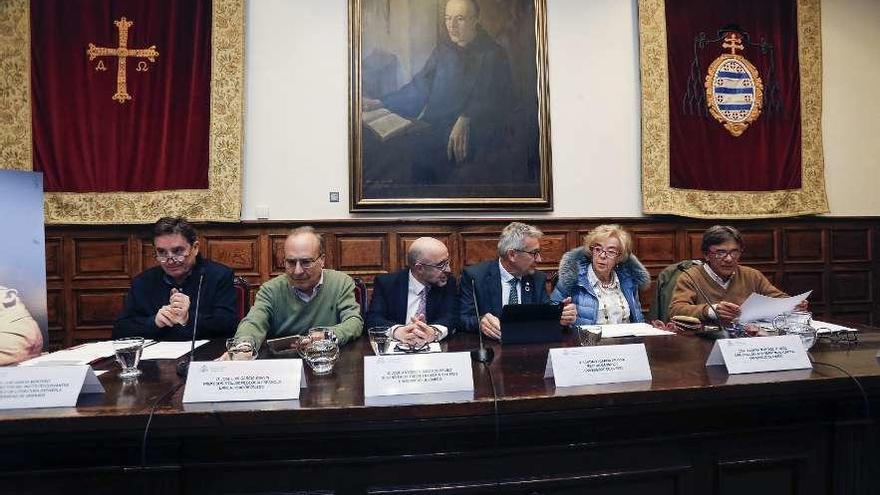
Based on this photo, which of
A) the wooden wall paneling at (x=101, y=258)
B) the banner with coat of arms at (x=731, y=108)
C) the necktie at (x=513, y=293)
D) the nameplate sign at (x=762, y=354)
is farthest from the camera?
the banner with coat of arms at (x=731, y=108)

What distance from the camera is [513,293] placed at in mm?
2703

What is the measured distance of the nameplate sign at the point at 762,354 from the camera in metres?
1.51

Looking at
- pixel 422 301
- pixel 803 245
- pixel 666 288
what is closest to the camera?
pixel 422 301

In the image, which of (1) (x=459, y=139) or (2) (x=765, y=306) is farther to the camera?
(1) (x=459, y=139)

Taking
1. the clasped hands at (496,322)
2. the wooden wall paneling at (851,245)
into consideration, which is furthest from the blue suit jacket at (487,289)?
the wooden wall paneling at (851,245)

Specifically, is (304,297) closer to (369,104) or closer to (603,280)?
(603,280)

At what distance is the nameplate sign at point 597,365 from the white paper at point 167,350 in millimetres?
1298

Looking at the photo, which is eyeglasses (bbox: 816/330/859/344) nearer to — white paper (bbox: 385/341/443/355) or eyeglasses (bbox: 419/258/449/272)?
white paper (bbox: 385/341/443/355)

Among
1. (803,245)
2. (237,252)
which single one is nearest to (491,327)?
(237,252)

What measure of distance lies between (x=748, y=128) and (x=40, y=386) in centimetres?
515

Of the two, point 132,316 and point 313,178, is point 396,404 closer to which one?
point 132,316

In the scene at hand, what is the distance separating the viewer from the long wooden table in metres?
1.23

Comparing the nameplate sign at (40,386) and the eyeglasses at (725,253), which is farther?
the eyeglasses at (725,253)

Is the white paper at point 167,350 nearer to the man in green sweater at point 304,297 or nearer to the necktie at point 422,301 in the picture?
the man in green sweater at point 304,297
